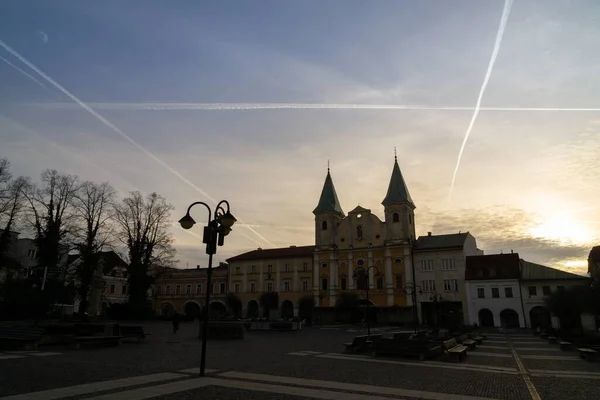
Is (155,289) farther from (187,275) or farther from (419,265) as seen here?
(419,265)

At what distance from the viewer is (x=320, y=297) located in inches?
2785

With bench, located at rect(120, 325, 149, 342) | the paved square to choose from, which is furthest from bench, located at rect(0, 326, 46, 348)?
bench, located at rect(120, 325, 149, 342)

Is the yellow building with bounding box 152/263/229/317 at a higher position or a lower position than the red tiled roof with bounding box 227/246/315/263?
lower

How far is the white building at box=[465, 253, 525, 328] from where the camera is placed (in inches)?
2323

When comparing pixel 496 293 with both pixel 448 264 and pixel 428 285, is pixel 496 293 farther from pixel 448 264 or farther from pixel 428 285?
pixel 428 285

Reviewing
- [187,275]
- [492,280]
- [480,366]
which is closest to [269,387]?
[480,366]

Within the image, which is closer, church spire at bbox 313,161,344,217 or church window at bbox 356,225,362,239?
church window at bbox 356,225,362,239

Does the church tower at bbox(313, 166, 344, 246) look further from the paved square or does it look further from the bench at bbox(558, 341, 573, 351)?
the paved square

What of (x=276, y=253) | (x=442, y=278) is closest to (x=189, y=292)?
(x=276, y=253)

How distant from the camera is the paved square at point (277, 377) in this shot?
382 inches

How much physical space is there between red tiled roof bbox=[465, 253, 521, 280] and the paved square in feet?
152

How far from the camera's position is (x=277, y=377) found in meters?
12.1

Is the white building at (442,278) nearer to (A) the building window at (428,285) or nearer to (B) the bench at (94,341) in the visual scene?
(A) the building window at (428,285)

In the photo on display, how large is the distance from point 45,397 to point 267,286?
70346 millimetres
